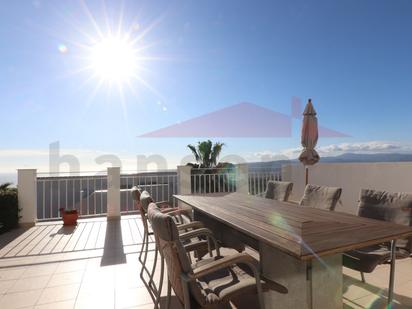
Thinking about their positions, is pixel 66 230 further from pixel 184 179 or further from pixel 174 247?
pixel 174 247

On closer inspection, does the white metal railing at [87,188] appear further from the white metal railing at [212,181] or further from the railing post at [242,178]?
the railing post at [242,178]

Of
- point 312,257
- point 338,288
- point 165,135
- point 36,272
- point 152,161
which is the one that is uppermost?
point 165,135

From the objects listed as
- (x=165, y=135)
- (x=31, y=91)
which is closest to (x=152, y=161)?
(x=165, y=135)

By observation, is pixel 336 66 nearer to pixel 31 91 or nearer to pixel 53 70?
pixel 53 70

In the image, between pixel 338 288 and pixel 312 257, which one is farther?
pixel 338 288

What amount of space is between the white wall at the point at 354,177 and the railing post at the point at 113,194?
4.50 metres

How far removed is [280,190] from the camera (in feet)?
12.3

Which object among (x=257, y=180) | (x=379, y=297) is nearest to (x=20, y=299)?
(x=379, y=297)

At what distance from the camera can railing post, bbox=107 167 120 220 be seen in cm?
593

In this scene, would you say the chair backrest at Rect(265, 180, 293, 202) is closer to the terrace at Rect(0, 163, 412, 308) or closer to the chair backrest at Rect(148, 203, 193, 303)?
the terrace at Rect(0, 163, 412, 308)

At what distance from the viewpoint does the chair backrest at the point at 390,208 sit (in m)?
2.26

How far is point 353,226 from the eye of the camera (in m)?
1.87

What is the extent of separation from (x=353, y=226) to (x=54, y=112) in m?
6.95

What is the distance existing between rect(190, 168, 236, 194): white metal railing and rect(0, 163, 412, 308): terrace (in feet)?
0.09
